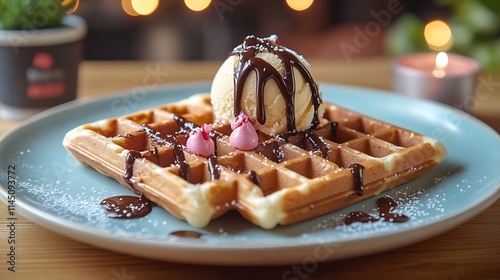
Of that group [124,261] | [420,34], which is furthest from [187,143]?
[420,34]

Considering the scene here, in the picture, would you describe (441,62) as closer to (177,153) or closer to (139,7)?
(177,153)

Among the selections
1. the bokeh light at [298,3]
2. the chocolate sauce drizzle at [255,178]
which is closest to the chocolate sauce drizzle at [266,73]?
the chocolate sauce drizzle at [255,178]

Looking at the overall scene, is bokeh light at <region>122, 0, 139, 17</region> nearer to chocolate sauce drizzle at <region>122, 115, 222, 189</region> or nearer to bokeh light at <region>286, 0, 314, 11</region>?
bokeh light at <region>286, 0, 314, 11</region>

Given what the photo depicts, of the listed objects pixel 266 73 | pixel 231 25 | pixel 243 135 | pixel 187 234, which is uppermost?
pixel 266 73

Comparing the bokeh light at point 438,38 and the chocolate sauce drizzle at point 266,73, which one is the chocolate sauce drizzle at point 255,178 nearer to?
the chocolate sauce drizzle at point 266,73

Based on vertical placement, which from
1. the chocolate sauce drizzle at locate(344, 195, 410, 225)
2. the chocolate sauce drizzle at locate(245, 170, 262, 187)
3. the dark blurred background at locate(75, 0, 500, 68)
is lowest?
the dark blurred background at locate(75, 0, 500, 68)

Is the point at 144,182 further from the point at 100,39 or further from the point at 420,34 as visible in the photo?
the point at 100,39

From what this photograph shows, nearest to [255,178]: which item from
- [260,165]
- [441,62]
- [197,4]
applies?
[260,165]

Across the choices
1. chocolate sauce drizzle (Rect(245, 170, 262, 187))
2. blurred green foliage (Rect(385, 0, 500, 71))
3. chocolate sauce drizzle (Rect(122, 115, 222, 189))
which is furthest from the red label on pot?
blurred green foliage (Rect(385, 0, 500, 71))
